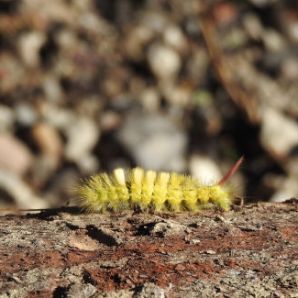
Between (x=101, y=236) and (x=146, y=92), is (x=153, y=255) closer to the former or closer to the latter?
(x=101, y=236)

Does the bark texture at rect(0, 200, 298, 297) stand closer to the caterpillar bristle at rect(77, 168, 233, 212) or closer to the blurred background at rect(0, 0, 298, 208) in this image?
the caterpillar bristle at rect(77, 168, 233, 212)

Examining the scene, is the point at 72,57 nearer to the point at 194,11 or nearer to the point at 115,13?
the point at 115,13

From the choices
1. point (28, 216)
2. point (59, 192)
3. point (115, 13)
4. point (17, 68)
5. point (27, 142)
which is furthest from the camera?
point (115, 13)

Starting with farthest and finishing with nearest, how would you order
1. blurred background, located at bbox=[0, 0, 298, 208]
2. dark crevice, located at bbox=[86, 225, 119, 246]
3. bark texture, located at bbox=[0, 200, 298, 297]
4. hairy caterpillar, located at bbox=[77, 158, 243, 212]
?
1. blurred background, located at bbox=[0, 0, 298, 208]
2. hairy caterpillar, located at bbox=[77, 158, 243, 212]
3. dark crevice, located at bbox=[86, 225, 119, 246]
4. bark texture, located at bbox=[0, 200, 298, 297]

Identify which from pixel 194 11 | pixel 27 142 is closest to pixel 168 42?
pixel 194 11

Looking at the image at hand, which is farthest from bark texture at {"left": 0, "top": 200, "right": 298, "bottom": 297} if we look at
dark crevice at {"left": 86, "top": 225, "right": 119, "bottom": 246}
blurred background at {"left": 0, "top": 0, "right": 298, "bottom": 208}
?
blurred background at {"left": 0, "top": 0, "right": 298, "bottom": 208}

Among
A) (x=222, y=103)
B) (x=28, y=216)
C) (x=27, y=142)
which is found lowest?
(x=28, y=216)

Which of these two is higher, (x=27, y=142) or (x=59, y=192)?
(x=27, y=142)
